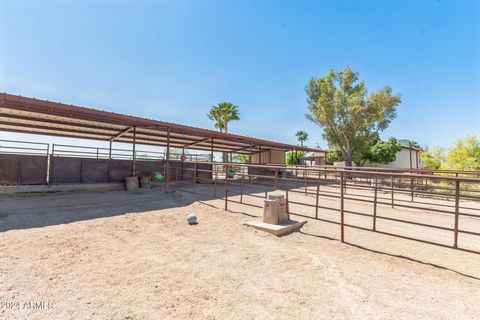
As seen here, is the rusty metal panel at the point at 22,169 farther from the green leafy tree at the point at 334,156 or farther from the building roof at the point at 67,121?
the green leafy tree at the point at 334,156

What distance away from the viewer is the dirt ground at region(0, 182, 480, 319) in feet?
6.61

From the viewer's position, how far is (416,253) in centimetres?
335

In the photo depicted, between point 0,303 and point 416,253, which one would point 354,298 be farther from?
point 0,303

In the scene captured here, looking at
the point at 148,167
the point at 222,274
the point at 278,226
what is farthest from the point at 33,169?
the point at 222,274

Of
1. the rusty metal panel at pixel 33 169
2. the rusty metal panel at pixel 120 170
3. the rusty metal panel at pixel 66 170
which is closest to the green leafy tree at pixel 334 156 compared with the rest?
the rusty metal panel at pixel 120 170

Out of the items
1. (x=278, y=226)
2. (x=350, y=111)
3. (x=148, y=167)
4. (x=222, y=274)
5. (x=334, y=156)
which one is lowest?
(x=222, y=274)

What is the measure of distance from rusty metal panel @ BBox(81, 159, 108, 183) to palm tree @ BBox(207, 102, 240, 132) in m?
20.4

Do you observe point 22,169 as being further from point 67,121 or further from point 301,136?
point 301,136

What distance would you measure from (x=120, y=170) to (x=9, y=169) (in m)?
3.69

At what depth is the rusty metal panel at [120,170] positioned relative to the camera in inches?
411

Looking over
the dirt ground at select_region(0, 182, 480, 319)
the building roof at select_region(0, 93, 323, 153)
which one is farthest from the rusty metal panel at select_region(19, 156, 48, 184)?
the dirt ground at select_region(0, 182, 480, 319)

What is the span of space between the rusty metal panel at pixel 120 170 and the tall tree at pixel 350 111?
16839mm

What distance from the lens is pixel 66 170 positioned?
30.9 feet

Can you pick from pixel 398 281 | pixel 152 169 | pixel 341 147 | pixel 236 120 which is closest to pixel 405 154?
pixel 341 147
